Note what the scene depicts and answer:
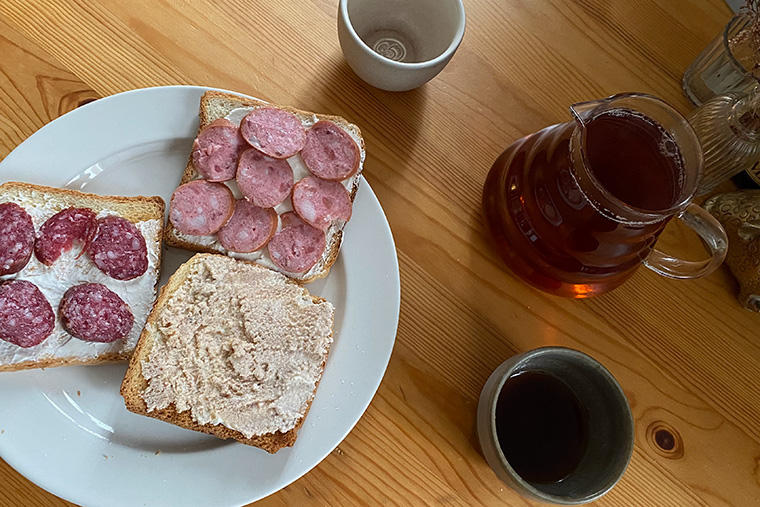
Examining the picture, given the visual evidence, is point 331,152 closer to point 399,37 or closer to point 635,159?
point 399,37

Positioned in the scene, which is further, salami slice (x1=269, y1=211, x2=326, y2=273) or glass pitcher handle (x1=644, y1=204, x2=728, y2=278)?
salami slice (x1=269, y1=211, x2=326, y2=273)

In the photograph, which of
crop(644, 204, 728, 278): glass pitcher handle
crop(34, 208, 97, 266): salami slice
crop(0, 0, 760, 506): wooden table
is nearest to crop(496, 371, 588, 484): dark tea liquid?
crop(0, 0, 760, 506): wooden table

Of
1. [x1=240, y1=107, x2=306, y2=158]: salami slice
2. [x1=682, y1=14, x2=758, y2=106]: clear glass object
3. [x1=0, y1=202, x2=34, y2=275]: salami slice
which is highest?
[x1=682, y1=14, x2=758, y2=106]: clear glass object

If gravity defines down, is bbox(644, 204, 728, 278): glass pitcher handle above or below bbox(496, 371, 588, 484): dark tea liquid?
above

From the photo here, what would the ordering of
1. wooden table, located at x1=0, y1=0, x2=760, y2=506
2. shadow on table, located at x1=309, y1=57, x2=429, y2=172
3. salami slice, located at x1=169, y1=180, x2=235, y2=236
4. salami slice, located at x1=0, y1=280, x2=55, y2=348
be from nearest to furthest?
salami slice, located at x1=0, y1=280, x2=55, y2=348, salami slice, located at x1=169, y1=180, x2=235, y2=236, wooden table, located at x1=0, y1=0, x2=760, y2=506, shadow on table, located at x1=309, y1=57, x2=429, y2=172

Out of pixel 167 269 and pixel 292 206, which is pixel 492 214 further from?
pixel 167 269

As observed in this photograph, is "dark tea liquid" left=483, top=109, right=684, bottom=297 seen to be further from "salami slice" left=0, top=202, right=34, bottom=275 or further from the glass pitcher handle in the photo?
"salami slice" left=0, top=202, right=34, bottom=275

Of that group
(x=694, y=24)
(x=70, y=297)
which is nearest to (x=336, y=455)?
(x=70, y=297)
